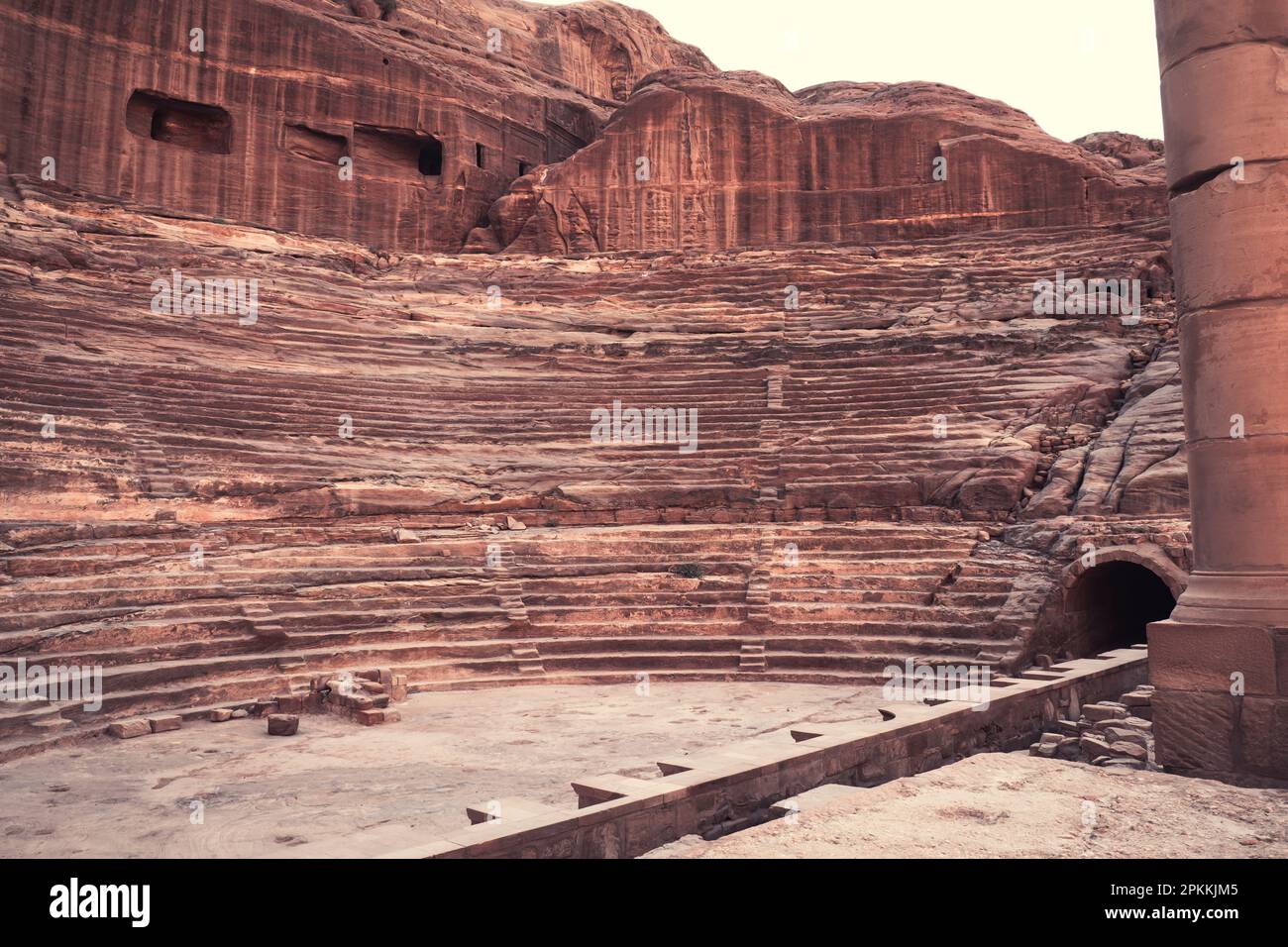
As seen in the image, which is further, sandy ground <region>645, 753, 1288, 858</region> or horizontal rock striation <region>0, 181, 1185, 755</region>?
horizontal rock striation <region>0, 181, 1185, 755</region>

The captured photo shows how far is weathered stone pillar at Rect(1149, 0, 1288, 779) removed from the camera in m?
6.09

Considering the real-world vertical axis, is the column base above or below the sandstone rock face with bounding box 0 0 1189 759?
below

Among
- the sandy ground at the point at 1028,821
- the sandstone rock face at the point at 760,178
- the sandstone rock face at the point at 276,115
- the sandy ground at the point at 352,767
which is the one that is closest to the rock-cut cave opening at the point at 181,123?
the sandstone rock face at the point at 276,115

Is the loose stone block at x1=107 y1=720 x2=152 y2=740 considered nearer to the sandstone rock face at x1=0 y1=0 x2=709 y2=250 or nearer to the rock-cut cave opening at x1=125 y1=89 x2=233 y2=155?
the sandstone rock face at x1=0 y1=0 x2=709 y2=250

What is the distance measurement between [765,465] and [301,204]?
16.3 metres

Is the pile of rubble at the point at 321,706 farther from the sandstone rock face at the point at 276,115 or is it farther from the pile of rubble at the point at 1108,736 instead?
Answer: the sandstone rock face at the point at 276,115

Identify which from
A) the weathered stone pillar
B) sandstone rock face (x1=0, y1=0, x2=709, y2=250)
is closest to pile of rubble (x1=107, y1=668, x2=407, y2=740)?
the weathered stone pillar

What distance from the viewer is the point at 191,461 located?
48.4ft

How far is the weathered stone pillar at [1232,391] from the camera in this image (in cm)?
609

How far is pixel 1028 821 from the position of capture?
5039 mm

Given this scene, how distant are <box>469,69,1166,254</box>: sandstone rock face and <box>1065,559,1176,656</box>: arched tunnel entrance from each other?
15431mm

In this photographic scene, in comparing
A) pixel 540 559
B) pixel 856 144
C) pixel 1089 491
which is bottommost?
pixel 540 559
